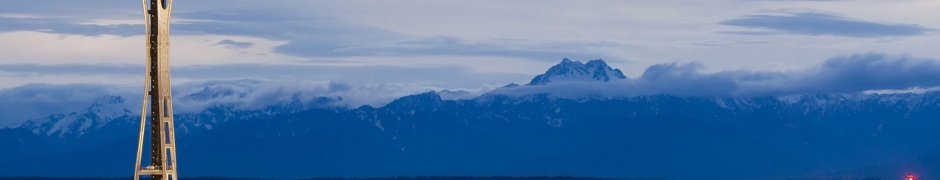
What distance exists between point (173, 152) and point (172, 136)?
2.75ft

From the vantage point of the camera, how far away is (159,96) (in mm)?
117250

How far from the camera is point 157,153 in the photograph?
118750mm

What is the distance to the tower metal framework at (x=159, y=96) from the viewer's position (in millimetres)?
116312

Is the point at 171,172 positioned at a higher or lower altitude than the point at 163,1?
lower

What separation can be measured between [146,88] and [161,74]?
94 centimetres

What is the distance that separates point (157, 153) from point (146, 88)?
12.1 feet

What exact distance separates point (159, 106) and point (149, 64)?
2154mm

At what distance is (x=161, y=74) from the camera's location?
116812 mm

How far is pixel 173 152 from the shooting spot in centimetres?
11788

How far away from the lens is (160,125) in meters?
118

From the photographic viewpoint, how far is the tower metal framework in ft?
382

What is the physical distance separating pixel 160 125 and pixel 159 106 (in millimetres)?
961

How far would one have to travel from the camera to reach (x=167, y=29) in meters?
116

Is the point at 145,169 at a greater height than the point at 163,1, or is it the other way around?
the point at 163,1
